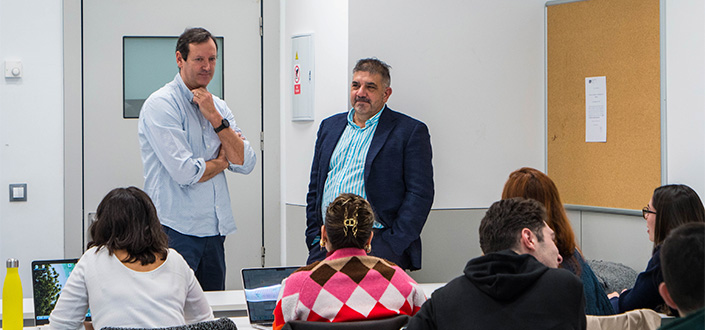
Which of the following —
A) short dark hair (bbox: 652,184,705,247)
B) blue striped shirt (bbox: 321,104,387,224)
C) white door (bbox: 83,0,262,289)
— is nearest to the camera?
short dark hair (bbox: 652,184,705,247)

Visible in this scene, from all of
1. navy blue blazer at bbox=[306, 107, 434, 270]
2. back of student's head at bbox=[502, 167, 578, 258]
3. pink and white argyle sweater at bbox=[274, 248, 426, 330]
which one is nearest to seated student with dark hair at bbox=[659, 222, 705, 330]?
pink and white argyle sweater at bbox=[274, 248, 426, 330]

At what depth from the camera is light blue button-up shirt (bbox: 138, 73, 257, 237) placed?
3.22m

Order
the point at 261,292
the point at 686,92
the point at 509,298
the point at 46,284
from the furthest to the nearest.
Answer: the point at 686,92 → the point at 261,292 → the point at 46,284 → the point at 509,298

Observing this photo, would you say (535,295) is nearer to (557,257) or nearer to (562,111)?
(557,257)

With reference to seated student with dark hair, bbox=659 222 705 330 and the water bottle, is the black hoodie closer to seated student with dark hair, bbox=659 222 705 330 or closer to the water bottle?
seated student with dark hair, bbox=659 222 705 330

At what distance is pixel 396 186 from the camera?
362 cm

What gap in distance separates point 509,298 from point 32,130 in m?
3.68

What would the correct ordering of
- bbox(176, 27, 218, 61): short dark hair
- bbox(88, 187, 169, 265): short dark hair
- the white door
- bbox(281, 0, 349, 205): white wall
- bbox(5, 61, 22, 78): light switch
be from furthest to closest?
the white door < bbox(5, 61, 22, 78): light switch < bbox(281, 0, 349, 205): white wall < bbox(176, 27, 218, 61): short dark hair < bbox(88, 187, 169, 265): short dark hair

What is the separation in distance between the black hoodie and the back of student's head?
703 millimetres

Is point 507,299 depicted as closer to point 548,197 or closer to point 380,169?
point 548,197

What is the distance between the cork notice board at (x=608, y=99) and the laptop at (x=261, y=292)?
2246 millimetres

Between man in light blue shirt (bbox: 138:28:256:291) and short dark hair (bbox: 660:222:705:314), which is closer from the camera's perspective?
short dark hair (bbox: 660:222:705:314)

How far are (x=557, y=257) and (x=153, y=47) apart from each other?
3352 millimetres

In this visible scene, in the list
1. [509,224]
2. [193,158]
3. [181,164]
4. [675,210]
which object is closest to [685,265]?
[509,224]
